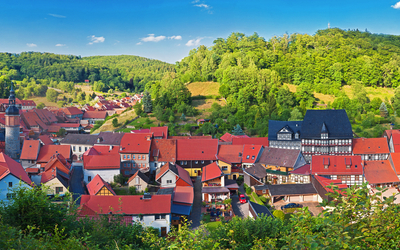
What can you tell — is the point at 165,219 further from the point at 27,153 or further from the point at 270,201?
the point at 27,153

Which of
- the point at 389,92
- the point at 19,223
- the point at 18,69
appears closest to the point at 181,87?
the point at 389,92

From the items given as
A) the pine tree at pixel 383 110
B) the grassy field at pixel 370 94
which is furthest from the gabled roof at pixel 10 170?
the grassy field at pixel 370 94

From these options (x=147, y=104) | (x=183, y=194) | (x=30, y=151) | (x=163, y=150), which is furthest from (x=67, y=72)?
(x=183, y=194)

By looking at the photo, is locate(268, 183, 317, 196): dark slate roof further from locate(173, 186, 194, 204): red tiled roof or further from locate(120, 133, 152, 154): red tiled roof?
Result: locate(120, 133, 152, 154): red tiled roof

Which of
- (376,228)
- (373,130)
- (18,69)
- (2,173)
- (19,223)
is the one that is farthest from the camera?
(18,69)

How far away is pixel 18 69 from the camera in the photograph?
121 meters

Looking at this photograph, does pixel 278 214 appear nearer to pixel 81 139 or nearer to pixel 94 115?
pixel 81 139

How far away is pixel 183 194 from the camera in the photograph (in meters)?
24.2

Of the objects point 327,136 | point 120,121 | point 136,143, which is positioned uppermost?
point 120,121

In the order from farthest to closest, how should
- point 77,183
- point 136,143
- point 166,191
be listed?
point 136,143
point 77,183
point 166,191

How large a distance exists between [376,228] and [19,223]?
421 inches

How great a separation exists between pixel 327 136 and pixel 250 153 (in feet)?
26.2

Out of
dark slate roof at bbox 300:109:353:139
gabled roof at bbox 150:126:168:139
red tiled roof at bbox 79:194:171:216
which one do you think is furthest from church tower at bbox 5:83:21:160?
dark slate roof at bbox 300:109:353:139

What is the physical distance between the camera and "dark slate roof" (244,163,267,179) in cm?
2808
